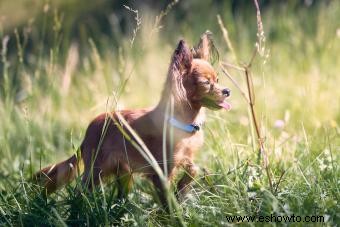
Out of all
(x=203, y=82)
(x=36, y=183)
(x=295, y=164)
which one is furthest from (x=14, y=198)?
(x=295, y=164)

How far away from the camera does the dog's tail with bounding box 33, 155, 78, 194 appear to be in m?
4.05

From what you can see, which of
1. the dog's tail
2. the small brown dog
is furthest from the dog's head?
the dog's tail

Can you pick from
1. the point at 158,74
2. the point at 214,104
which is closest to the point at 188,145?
the point at 214,104

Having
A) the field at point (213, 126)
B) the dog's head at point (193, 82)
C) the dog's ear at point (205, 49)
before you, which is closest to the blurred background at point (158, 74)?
the field at point (213, 126)

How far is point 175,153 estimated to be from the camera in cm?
383

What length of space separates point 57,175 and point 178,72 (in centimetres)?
97

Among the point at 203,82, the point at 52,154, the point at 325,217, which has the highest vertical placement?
the point at 203,82

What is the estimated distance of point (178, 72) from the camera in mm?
3771

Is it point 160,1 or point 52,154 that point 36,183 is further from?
point 160,1

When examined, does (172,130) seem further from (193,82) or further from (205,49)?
(205,49)

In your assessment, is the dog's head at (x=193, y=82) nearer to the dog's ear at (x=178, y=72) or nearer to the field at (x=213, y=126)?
the dog's ear at (x=178, y=72)

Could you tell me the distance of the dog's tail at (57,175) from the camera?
4.05 meters

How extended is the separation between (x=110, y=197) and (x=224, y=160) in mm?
820

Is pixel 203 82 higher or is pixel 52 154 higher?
pixel 203 82
